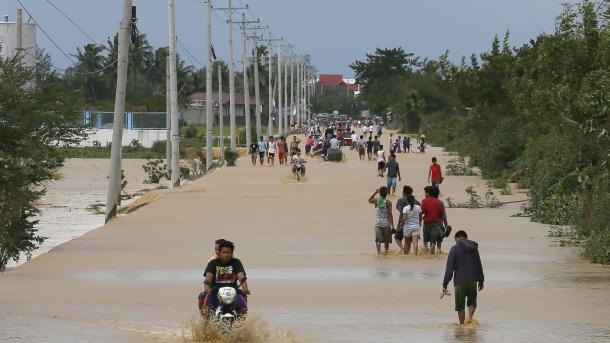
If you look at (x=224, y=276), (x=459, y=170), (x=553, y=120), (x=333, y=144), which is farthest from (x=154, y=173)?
(x=224, y=276)

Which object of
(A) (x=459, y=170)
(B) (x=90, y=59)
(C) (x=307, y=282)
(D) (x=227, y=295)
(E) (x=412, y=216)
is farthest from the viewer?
(B) (x=90, y=59)

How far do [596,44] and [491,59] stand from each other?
97.2 feet

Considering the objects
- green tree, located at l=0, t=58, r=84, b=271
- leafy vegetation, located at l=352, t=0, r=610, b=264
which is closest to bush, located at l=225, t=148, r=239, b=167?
leafy vegetation, located at l=352, t=0, r=610, b=264

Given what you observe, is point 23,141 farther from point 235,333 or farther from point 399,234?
point 235,333

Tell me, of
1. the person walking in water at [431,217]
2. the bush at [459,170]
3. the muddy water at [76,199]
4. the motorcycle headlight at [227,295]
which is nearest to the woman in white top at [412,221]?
the person walking in water at [431,217]

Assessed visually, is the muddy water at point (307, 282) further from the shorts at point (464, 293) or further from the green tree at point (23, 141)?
the green tree at point (23, 141)

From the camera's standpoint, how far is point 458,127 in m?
66.8

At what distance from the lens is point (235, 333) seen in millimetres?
14820

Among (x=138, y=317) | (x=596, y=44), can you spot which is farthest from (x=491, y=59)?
(x=138, y=317)

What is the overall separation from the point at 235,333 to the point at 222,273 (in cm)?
67

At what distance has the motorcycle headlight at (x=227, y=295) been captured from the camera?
14.4 metres

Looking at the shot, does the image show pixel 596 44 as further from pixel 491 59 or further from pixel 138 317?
pixel 491 59

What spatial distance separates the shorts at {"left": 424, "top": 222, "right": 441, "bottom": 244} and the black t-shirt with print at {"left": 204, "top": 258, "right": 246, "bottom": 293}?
12.2 m

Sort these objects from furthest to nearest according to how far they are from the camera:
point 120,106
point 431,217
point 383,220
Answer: point 120,106
point 383,220
point 431,217
